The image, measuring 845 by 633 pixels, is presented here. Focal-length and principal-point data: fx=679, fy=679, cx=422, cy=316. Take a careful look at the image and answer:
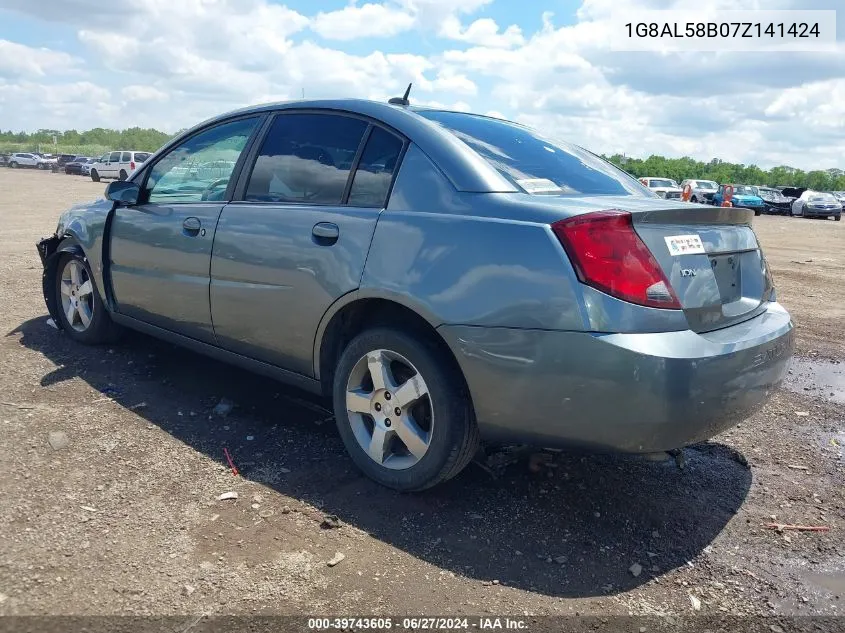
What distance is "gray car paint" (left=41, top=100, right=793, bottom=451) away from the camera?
2.46 meters

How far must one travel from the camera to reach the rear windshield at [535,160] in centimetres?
306

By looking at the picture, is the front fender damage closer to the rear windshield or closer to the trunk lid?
the rear windshield

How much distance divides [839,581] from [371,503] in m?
1.87

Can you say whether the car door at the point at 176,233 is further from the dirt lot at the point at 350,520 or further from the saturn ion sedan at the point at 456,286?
the dirt lot at the point at 350,520

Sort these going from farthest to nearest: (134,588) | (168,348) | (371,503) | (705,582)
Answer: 1. (168,348)
2. (371,503)
3. (705,582)
4. (134,588)

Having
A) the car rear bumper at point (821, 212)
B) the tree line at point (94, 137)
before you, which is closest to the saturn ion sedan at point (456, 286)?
the car rear bumper at point (821, 212)

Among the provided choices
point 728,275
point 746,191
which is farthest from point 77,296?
point 746,191

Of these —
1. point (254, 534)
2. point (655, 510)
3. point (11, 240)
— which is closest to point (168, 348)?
point (254, 534)

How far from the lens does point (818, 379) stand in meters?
5.02

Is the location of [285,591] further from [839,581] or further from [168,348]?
[168,348]

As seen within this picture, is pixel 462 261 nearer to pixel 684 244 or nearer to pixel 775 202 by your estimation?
pixel 684 244

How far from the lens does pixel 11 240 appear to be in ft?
36.0

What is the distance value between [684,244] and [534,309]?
0.68m

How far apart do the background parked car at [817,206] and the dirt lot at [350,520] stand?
34182 mm
